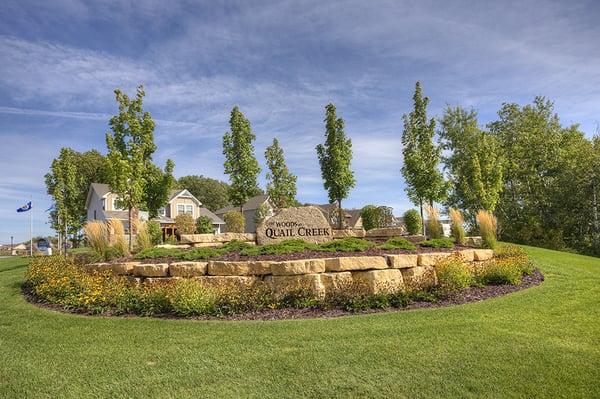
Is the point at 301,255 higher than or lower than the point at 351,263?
higher

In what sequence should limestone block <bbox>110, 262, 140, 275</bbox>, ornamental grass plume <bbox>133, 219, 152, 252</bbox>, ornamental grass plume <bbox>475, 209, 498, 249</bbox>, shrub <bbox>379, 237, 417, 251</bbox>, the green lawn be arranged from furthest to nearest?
ornamental grass plume <bbox>133, 219, 152, 252</bbox> < ornamental grass plume <bbox>475, 209, 498, 249</bbox> < shrub <bbox>379, 237, 417, 251</bbox> < limestone block <bbox>110, 262, 140, 275</bbox> < the green lawn

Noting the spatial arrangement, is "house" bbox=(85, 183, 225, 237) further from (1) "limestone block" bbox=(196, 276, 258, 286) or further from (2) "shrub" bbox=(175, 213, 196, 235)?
(1) "limestone block" bbox=(196, 276, 258, 286)

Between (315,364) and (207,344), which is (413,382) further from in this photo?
(207,344)

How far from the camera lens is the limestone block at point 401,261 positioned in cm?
755

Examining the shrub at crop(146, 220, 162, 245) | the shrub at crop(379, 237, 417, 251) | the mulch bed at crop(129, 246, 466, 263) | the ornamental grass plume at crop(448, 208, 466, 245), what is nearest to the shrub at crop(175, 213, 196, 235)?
the shrub at crop(146, 220, 162, 245)

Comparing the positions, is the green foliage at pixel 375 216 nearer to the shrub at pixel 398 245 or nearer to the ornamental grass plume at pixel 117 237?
the shrub at pixel 398 245

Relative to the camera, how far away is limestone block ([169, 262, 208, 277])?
7.60 meters

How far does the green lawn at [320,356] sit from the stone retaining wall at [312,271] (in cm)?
109

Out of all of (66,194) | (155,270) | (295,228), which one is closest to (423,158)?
(295,228)

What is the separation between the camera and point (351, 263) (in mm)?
7324

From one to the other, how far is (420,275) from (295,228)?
4.51 m

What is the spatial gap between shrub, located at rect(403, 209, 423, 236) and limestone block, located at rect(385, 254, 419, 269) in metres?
7.68

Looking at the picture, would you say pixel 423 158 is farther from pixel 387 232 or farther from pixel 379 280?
pixel 379 280

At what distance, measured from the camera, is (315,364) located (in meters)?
4.35
